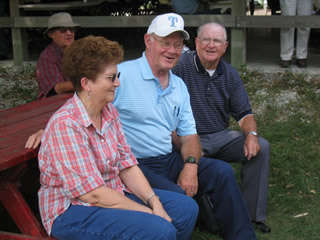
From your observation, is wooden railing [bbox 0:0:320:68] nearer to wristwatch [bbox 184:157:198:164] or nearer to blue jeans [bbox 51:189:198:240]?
wristwatch [bbox 184:157:198:164]

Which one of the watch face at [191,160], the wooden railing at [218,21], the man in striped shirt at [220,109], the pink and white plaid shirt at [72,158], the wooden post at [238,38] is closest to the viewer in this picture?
the pink and white plaid shirt at [72,158]

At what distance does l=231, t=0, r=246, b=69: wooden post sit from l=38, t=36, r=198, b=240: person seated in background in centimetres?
454

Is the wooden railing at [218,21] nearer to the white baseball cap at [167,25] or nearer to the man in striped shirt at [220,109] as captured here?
the man in striped shirt at [220,109]

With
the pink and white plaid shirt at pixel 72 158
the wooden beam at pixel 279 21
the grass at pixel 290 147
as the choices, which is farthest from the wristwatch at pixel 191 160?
the wooden beam at pixel 279 21

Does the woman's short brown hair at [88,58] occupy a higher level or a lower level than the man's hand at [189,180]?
higher

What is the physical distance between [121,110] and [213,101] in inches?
36.1

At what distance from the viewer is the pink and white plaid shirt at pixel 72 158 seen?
2.39 meters

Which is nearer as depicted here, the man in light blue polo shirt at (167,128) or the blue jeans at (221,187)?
the man in light blue polo shirt at (167,128)

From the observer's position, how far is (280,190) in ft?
14.3

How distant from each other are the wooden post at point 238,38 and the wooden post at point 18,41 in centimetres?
323

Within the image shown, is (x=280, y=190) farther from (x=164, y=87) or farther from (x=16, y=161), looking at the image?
(x=16, y=161)

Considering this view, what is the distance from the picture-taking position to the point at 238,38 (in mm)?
6945

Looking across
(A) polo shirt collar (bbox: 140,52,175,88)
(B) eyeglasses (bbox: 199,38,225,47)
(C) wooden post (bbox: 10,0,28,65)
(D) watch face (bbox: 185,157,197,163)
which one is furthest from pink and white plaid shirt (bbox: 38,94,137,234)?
(C) wooden post (bbox: 10,0,28,65)

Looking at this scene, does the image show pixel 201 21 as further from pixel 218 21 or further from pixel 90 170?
pixel 90 170
